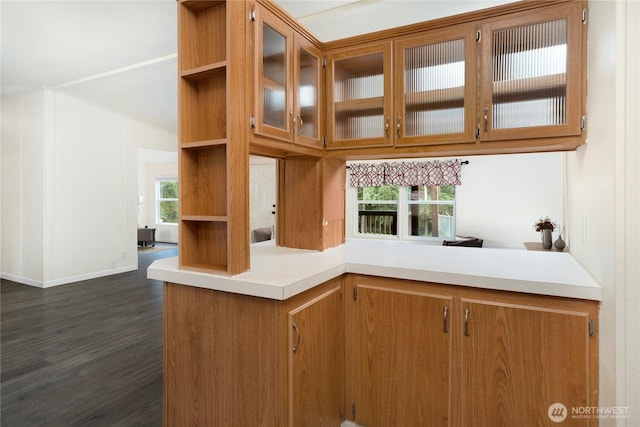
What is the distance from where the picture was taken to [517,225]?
223 inches

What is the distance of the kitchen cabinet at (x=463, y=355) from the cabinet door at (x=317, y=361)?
7 centimetres

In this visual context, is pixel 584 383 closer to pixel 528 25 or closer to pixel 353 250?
pixel 353 250

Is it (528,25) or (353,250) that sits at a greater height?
(528,25)

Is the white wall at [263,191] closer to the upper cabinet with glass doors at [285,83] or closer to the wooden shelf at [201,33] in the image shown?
the upper cabinet with glass doors at [285,83]

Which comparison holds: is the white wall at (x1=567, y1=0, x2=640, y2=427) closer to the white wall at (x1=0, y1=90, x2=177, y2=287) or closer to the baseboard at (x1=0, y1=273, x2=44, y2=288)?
the white wall at (x1=0, y1=90, x2=177, y2=287)

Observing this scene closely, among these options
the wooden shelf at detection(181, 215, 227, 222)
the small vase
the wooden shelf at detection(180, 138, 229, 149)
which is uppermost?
the wooden shelf at detection(180, 138, 229, 149)

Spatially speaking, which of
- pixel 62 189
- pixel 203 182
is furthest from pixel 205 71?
pixel 62 189

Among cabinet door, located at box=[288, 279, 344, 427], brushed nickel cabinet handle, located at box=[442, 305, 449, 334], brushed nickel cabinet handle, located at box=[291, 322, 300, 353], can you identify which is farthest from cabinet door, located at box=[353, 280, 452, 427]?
brushed nickel cabinet handle, located at box=[291, 322, 300, 353]

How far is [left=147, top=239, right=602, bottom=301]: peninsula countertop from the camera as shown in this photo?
136cm

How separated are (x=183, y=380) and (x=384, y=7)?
2.67m

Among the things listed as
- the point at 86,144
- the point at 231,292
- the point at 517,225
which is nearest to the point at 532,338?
the point at 231,292

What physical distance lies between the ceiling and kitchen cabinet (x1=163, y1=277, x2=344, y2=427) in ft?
6.77

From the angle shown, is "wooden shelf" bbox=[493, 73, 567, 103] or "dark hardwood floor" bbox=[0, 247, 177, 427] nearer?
"wooden shelf" bbox=[493, 73, 567, 103]

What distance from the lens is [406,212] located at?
6578 millimetres
